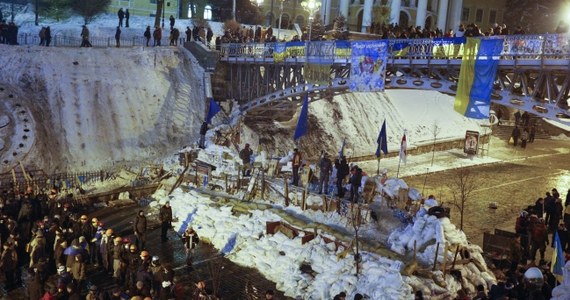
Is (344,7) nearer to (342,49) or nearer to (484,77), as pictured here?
(342,49)

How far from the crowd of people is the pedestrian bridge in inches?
445

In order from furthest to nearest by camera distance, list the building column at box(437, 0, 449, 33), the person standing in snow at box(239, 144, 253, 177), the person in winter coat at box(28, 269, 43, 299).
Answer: the building column at box(437, 0, 449, 33) < the person standing in snow at box(239, 144, 253, 177) < the person in winter coat at box(28, 269, 43, 299)

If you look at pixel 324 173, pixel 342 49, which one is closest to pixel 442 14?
pixel 342 49

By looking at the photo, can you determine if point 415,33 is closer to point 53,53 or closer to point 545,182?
point 545,182

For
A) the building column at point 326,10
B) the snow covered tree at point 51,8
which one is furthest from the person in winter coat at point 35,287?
the building column at point 326,10

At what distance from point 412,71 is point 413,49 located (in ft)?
5.25

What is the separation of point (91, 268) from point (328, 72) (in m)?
14.4

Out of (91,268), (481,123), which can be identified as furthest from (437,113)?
(91,268)

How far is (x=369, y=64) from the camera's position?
22844 mm

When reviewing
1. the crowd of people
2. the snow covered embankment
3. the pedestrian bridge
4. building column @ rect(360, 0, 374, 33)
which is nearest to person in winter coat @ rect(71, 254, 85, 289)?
the crowd of people

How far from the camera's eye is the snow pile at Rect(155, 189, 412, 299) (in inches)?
514

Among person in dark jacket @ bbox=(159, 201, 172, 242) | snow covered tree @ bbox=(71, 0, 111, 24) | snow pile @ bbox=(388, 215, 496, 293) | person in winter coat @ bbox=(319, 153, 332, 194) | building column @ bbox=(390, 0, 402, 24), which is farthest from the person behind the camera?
building column @ bbox=(390, 0, 402, 24)

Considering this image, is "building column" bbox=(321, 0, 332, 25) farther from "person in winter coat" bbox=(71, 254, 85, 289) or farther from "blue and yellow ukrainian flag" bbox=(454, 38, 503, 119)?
"person in winter coat" bbox=(71, 254, 85, 289)

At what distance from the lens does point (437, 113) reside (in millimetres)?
43438
